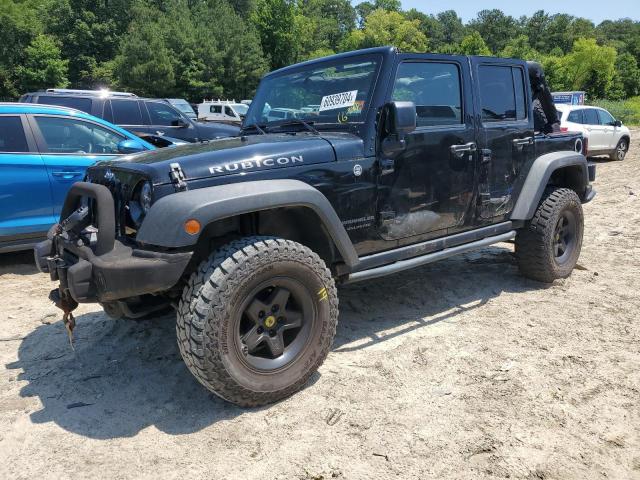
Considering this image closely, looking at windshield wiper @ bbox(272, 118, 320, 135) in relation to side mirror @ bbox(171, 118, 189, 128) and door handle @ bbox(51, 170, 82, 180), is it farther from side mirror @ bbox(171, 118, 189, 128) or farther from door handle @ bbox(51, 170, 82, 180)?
side mirror @ bbox(171, 118, 189, 128)

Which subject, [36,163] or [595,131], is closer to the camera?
[36,163]

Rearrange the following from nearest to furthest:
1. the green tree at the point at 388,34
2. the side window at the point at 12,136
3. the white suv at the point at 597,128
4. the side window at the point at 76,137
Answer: the side window at the point at 12,136 → the side window at the point at 76,137 → the white suv at the point at 597,128 → the green tree at the point at 388,34

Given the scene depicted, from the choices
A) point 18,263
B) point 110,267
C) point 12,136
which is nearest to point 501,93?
point 110,267

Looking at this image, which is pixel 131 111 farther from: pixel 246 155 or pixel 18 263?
pixel 246 155

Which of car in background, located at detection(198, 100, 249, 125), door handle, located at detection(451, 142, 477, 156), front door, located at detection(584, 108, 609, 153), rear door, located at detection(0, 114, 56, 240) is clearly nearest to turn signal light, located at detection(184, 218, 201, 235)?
door handle, located at detection(451, 142, 477, 156)

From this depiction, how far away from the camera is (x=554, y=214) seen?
4.62m

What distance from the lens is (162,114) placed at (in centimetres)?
985

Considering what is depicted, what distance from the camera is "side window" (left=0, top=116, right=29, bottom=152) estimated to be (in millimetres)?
5297

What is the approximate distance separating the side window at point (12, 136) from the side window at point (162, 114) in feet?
14.3

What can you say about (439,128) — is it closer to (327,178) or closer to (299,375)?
(327,178)

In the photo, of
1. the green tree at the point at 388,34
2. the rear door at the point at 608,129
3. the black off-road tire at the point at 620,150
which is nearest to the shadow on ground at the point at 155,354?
the rear door at the point at 608,129

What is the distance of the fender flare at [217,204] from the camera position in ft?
8.44

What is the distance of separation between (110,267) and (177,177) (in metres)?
0.57

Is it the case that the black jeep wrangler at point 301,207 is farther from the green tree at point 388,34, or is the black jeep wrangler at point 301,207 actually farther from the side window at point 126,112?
the green tree at point 388,34
